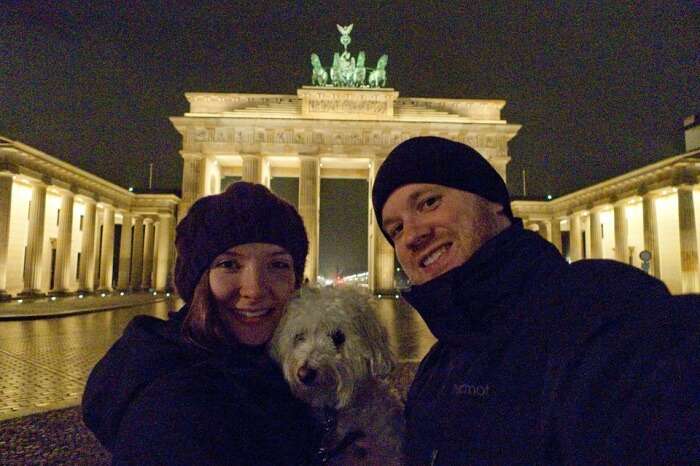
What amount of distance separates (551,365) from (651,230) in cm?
3772

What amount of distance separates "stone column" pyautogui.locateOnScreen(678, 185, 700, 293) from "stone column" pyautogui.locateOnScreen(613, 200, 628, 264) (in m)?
6.26

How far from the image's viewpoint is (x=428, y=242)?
1.81 metres

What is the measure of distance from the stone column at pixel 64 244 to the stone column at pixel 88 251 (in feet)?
9.95

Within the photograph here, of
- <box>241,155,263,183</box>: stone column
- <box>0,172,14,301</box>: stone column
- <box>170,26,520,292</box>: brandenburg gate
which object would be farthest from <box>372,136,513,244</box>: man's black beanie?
<box>241,155,263,183</box>: stone column

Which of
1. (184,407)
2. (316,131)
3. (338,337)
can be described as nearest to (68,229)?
(316,131)

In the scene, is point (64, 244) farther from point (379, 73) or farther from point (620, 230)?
point (620, 230)

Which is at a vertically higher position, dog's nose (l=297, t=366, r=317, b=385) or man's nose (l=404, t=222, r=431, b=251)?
man's nose (l=404, t=222, r=431, b=251)

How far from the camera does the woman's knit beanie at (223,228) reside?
2018 millimetres

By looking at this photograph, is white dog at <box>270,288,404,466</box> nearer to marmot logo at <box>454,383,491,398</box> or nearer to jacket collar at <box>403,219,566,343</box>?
jacket collar at <box>403,219,566,343</box>

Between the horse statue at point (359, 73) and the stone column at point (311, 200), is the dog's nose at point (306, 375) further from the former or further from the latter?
the horse statue at point (359, 73)

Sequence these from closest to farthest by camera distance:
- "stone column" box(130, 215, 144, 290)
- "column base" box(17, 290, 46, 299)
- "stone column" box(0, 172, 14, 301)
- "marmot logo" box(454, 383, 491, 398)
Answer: "marmot logo" box(454, 383, 491, 398) → "stone column" box(0, 172, 14, 301) → "column base" box(17, 290, 46, 299) → "stone column" box(130, 215, 144, 290)

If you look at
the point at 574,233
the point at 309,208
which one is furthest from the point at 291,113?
the point at 574,233

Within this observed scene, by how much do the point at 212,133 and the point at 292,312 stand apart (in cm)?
3684

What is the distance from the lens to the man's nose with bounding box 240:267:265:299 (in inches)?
77.5
